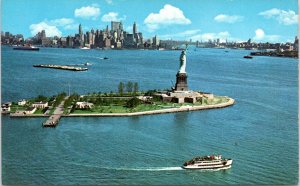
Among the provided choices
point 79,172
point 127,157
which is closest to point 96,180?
point 79,172

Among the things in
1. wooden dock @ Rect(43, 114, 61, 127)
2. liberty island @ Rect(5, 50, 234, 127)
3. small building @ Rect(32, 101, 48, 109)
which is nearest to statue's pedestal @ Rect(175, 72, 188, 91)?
liberty island @ Rect(5, 50, 234, 127)

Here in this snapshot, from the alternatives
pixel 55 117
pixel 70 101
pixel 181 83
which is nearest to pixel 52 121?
pixel 55 117

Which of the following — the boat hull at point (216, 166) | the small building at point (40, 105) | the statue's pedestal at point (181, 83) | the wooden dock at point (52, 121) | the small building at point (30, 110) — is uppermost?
the statue's pedestal at point (181, 83)

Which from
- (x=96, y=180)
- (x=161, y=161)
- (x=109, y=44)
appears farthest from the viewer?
(x=109, y=44)

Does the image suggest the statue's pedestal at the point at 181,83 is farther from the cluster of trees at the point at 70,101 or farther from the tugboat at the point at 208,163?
the tugboat at the point at 208,163

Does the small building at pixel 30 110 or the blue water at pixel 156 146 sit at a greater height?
the small building at pixel 30 110

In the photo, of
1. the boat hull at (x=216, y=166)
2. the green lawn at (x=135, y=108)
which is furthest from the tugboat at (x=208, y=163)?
the green lawn at (x=135, y=108)

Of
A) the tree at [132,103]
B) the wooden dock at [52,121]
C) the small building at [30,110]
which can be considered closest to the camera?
the wooden dock at [52,121]

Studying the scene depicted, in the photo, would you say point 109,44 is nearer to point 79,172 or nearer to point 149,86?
point 149,86
